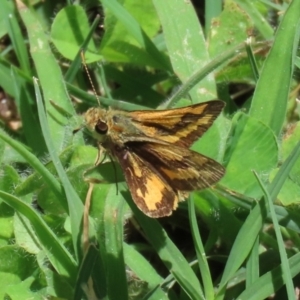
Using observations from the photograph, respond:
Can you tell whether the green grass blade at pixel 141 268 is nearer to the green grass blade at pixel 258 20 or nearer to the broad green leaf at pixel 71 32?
the broad green leaf at pixel 71 32

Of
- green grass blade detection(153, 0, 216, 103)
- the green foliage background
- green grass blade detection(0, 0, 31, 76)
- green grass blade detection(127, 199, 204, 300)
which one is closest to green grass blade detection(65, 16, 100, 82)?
the green foliage background

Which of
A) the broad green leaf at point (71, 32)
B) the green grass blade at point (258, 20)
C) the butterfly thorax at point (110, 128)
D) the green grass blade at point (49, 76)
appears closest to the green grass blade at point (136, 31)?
the broad green leaf at point (71, 32)

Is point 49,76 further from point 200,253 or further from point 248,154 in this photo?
point 200,253

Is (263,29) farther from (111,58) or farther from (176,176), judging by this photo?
(176,176)

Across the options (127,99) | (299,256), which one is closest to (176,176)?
(299,256)

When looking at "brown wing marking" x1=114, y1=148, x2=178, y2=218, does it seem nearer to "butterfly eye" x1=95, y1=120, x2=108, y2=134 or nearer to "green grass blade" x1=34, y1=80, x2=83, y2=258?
"butterfly eye" x1=95, y1=120, x2=108, y2=134

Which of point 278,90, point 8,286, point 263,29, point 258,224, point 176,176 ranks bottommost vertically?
point 8,286
